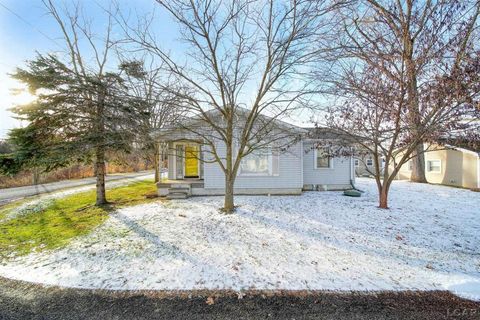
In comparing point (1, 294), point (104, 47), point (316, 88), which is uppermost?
point (104, 47)

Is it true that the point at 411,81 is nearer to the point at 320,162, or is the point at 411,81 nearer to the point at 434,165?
the point at 320,162

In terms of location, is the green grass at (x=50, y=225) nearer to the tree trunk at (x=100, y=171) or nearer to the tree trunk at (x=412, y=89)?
the tree trunk at (x=100, y=171)

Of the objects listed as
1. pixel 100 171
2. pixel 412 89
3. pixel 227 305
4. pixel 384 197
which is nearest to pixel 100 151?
pixel 100 171

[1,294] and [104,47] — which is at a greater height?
[104,47]

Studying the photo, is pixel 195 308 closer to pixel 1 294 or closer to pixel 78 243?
pixel 1 294

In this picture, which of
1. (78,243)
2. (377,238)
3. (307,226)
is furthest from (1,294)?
(377,238)

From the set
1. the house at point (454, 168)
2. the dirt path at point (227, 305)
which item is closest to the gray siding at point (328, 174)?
the house at point (454, 168)

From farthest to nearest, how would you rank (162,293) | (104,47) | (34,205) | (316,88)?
(104,47), (34,205), (316,88), (162,293)

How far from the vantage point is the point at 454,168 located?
16.6 m

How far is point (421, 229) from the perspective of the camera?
6.15 metres

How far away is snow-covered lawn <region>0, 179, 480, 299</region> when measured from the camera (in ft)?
12.2

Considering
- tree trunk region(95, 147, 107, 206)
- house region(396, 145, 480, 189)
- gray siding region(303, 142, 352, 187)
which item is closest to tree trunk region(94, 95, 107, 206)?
tree trunk region(95, 147, 107, 206)

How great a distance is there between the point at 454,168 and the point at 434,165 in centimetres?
174

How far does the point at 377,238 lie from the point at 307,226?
5.44 feet
